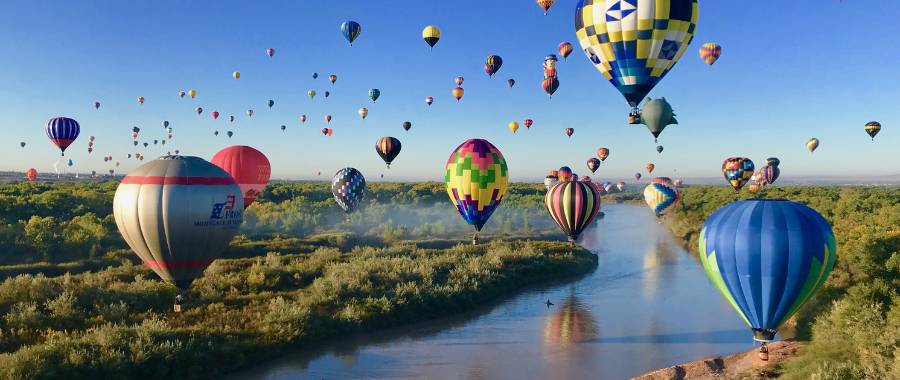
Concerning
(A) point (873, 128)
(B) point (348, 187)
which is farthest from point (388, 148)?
(A) point (873, 128)

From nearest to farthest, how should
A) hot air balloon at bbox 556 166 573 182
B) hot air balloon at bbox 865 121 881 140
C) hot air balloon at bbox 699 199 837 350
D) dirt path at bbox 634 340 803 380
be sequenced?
hot air balloon at bbox 699 199 837 350, dirt path at bbox 634 340 803 380, hot air balloon at bbox 865 121 881 140, hot air balloon at bbox 556 166 573 182

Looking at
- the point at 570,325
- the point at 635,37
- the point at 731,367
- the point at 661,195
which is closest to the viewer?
the point at 731,367

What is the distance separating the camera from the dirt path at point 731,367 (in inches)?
623

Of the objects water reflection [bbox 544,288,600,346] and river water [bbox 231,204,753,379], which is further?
water reflection [bbox 544,288,600,346]

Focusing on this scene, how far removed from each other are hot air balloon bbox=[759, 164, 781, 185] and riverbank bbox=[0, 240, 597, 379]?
191ft

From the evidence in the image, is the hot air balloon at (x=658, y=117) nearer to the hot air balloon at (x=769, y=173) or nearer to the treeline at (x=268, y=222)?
the treeline at (x=268, y=222)

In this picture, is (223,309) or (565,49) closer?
(223,309)

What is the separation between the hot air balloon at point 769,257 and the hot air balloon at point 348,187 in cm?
3798

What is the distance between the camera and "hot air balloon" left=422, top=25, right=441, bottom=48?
40.1m

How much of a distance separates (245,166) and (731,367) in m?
21.8

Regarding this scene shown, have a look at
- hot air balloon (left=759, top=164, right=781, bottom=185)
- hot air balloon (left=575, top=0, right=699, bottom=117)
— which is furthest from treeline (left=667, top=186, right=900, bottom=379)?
hot air balloon (left=759, top=164, right=781, bottom=185)

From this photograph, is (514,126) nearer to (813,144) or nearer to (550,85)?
(550,85)

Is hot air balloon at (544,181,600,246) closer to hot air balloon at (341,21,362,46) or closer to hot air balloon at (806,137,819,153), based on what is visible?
hot air balloon at (341,21,362,46)

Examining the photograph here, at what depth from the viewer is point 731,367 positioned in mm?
16750
